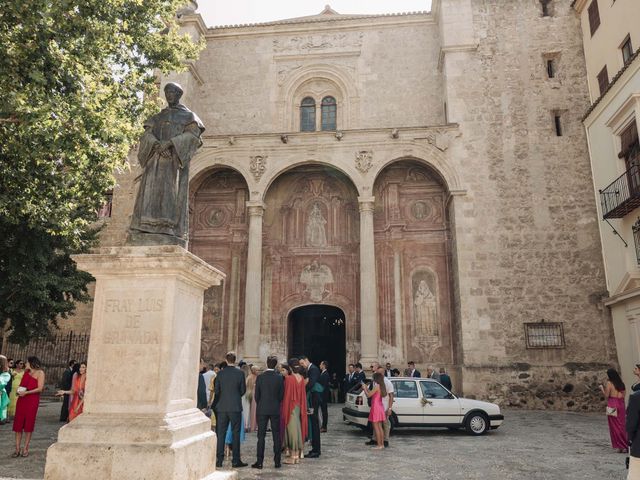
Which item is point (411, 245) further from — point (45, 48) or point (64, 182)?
point (45, 48)

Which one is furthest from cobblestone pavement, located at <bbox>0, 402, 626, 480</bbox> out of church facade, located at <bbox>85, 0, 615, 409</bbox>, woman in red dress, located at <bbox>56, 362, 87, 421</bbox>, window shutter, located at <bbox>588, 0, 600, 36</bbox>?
window shutter, located at <bbox>588, 0, 600, 36</bbox>

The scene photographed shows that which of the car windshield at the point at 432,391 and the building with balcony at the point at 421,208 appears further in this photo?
the building with balcony at the point at 421,208

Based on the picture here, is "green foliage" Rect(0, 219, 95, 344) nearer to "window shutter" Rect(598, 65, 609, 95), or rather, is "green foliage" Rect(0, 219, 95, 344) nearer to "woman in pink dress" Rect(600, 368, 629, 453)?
"woman in pink dress" Rect(600, 368, 629, 453)

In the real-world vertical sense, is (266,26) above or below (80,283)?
above

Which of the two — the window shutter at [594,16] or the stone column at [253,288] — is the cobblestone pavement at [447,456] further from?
the window shutter at [594,16]

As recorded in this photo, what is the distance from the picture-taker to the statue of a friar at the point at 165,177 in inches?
198

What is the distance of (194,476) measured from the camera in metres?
4.46

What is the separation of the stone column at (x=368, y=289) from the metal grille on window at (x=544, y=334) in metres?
4.98

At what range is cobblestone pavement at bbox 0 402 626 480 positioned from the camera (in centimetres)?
731

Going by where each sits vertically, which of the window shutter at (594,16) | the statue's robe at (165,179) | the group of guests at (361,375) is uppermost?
the window shutter at (594,16)

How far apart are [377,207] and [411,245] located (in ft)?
6.53

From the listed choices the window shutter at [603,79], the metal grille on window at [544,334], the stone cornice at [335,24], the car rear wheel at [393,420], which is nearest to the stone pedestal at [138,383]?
the car rear wheel at [393,420]

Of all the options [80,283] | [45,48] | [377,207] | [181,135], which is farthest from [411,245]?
[181,135]

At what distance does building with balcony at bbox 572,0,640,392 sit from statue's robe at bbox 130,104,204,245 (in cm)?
1298
